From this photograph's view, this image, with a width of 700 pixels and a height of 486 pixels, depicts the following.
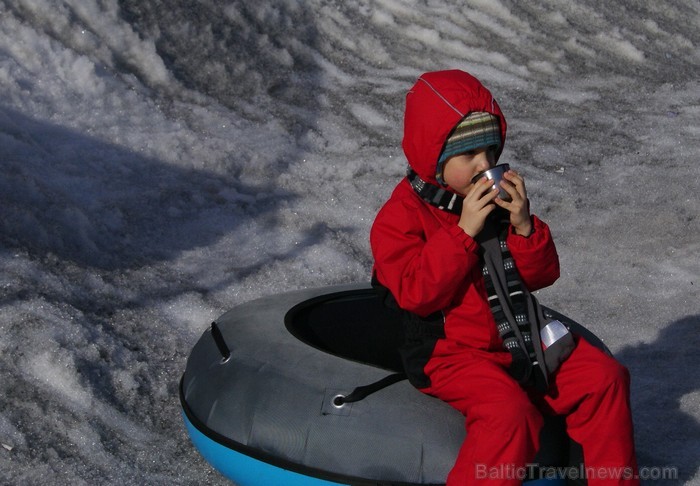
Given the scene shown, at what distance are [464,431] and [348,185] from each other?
332 cm

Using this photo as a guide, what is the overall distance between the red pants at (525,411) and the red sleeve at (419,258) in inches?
8.5

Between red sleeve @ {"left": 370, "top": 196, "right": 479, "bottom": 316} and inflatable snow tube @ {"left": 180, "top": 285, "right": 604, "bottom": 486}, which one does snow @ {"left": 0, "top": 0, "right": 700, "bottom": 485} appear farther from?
red sleeve @ {"left": 370, "top": 196, "right": 479, "bottom": 316}

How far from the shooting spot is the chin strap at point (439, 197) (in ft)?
10.3

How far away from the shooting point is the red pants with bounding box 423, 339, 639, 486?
2.81 metres

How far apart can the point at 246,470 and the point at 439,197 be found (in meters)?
1.03

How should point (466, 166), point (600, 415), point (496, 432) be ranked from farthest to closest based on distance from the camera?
point (466, 166) < point (600, 415) < point (496, 432)

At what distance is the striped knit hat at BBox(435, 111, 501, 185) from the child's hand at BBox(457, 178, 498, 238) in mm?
124

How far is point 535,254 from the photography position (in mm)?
3141

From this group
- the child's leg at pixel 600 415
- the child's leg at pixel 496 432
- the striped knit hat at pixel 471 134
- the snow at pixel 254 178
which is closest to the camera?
the child's leg at pixel 496 432

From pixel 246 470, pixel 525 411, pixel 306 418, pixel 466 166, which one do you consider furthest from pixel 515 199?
pixel 246 470

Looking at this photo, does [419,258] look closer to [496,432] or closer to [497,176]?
[497,176]

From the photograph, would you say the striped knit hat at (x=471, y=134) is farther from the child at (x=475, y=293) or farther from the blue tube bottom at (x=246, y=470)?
the blue tube bottom at (x=246, y=470)

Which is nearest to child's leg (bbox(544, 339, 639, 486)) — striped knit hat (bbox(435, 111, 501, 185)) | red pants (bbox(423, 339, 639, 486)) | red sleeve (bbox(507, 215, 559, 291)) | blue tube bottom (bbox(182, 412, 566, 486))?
red pants (bbox(423, 339, 639, 486))

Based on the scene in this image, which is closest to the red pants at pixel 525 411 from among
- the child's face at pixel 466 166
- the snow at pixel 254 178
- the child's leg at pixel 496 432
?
the child's leg at pixel 496 432
